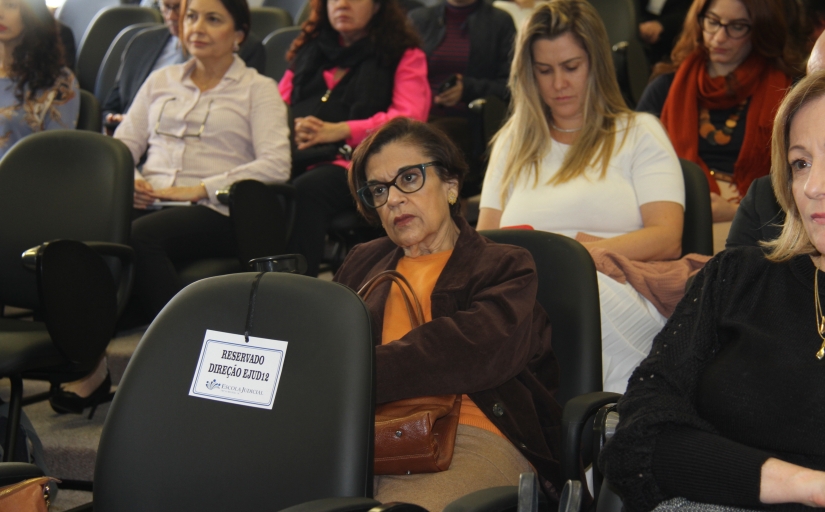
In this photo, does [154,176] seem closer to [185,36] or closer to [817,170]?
[185,36]

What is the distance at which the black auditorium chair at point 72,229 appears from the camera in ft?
7.38

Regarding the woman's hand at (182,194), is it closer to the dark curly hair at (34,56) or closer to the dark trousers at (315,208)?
the dark trousers at (315,208)

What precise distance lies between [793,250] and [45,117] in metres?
2.79

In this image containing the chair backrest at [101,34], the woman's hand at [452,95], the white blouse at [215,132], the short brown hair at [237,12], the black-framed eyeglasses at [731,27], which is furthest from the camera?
the chair backrest at [101,34]

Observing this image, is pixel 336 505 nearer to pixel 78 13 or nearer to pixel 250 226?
pixel 250 226

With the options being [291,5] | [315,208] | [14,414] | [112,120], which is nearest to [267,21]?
[291,5]

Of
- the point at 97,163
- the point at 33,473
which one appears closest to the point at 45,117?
the point at 97,163

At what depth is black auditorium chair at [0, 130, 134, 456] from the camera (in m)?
2.25

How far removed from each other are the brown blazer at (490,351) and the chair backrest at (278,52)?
2695mm

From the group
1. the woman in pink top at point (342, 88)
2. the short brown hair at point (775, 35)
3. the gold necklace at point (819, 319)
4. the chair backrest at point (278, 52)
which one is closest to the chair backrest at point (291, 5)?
the chair backrest at point (278, 52)

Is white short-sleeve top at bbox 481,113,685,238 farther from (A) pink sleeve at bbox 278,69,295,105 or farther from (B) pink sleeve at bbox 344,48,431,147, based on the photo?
(A) pink sleeve at bbox 278,69,295,105

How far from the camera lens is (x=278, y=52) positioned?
167 inches

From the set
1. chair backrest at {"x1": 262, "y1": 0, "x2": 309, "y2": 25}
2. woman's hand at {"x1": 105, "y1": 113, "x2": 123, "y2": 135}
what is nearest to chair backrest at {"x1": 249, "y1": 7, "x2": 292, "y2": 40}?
chair backrest at {"x1": 262, "y1": 0, "x2": 309, "y2": 25}

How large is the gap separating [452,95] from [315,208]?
3.39 feet
